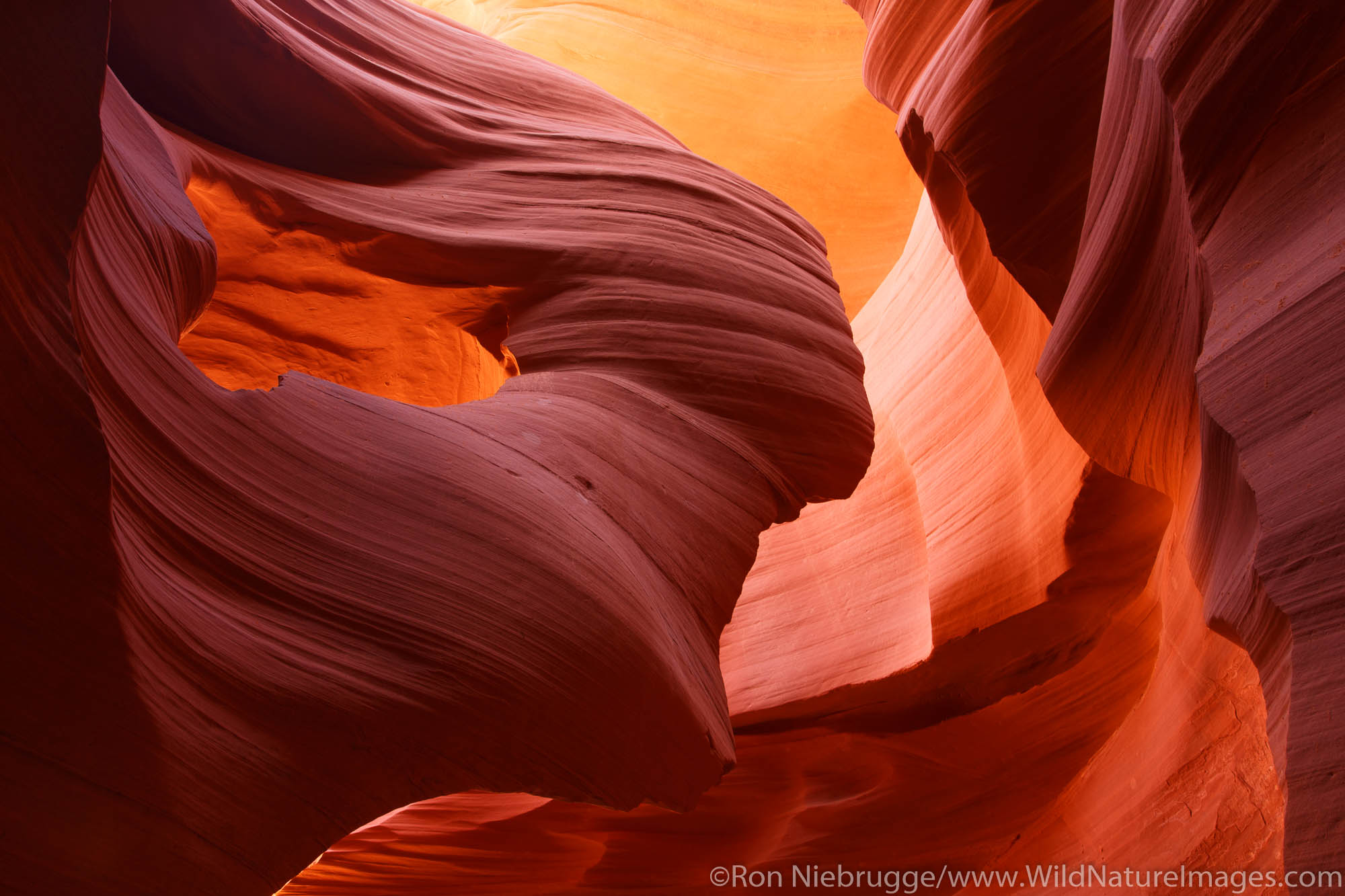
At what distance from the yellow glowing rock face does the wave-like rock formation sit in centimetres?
190

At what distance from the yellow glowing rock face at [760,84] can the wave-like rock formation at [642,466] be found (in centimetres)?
190

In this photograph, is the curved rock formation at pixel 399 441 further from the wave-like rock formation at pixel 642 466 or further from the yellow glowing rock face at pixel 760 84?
the yellow glowing rock face at pixel 760 84

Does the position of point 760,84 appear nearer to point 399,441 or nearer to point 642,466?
point 642,466

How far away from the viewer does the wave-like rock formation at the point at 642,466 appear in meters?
1.70

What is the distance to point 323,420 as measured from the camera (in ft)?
7.72

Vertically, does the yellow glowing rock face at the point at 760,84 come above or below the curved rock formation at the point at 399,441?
above

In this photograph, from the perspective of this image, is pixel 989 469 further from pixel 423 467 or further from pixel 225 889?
pixel 225 889

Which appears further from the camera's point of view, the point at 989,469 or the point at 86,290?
the point at 989,469

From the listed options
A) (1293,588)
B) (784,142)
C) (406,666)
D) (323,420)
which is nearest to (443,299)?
(323,420)

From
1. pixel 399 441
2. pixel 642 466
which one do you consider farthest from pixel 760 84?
A: pixel 399 441

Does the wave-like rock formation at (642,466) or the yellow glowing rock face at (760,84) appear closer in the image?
the wave-like rock formation at (642,466)

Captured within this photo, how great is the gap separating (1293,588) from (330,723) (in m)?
1.65

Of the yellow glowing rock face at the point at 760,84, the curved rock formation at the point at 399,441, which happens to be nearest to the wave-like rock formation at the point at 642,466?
the curved rock formation at the point at 399,441

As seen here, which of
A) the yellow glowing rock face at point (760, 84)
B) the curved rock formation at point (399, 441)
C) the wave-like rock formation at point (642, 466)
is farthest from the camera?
the yellow glowing rock face at point (760, 84)
